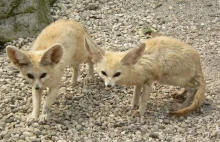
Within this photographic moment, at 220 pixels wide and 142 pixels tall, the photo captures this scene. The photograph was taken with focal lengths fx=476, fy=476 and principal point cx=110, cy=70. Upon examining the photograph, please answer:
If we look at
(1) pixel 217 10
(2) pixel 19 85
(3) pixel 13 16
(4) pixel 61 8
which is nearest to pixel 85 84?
(2) pixel 19 85

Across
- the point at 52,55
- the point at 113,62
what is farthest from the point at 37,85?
the point at 113,62

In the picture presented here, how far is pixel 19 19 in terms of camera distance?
8438 mm

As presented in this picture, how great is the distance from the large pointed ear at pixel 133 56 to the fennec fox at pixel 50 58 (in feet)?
2.57

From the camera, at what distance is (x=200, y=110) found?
6.43 m

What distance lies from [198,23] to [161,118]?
3248mm

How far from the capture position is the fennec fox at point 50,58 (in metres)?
5.68

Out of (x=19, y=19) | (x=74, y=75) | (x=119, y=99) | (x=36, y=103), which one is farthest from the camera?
A: (x=19, y=19)

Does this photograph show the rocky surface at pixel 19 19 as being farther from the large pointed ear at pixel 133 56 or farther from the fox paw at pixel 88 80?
the large pointed ear at pixel 133 56

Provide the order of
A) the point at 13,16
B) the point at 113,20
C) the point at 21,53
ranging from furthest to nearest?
1. the point at 113,20
2. the point at 13,16
3. the point at 21,53

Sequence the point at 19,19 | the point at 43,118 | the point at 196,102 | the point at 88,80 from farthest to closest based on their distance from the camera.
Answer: the point at 19,19, the point at 88,80, the point at 196,102, the point at 43,118

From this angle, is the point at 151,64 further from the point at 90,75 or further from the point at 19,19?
the point at 19,19

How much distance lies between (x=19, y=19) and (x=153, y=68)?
3.25 metres

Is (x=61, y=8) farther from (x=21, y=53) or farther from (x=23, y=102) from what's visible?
(x=21, y=53)

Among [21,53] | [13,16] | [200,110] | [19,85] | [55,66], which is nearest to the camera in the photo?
[21,53]
